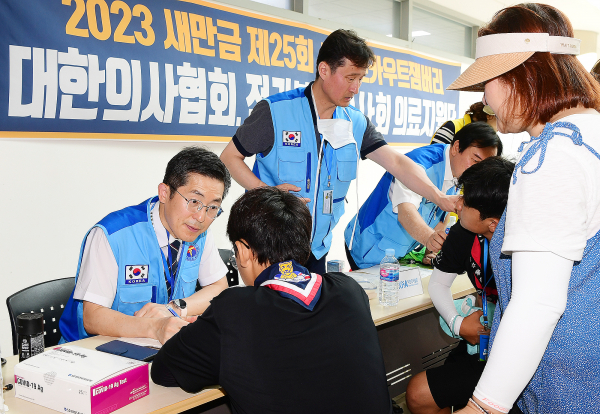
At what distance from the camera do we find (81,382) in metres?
1.07

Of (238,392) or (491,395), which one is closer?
(491,395)

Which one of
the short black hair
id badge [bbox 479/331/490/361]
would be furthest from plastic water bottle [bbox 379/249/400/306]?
the short black hair

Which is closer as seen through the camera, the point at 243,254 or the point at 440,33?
the point at 243,254

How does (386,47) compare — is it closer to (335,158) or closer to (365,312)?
(335,158)

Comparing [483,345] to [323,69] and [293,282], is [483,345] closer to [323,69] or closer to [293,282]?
[293,282]

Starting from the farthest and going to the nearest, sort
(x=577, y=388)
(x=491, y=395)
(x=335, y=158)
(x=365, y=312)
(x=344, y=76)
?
1. (x=335, y=158)
2. (x=344, y=76)
3. (x=365, y=312)
4. (x=577, y=388)
5. (x=491, y=395)

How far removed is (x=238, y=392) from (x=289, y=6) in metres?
3.37

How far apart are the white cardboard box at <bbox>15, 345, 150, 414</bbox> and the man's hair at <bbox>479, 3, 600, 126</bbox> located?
988 mm

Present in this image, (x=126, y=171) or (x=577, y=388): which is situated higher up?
(x=126, y=171)

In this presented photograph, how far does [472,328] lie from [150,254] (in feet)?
3.81

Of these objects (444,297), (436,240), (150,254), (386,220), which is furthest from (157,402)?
(386,220)

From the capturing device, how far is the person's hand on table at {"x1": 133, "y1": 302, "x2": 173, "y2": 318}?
5.11 feet

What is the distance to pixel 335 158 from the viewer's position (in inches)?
95.0

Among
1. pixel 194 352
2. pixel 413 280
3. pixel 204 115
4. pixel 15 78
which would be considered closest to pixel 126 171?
pixel 204 115
